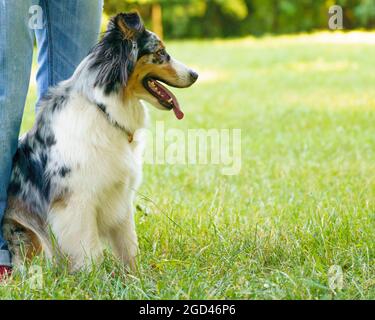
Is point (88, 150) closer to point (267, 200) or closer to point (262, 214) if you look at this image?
point (262, 214)

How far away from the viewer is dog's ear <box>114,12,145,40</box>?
2898 millimetres

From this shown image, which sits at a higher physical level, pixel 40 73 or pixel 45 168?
pixel 40 73

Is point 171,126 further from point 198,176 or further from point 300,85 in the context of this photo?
point 300,85

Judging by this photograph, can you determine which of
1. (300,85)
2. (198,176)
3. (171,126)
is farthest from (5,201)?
(300,85)

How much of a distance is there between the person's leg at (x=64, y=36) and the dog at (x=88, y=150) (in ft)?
0.96

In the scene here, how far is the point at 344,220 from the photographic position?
137 inches

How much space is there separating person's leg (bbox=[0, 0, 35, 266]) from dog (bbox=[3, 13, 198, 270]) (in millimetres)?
61

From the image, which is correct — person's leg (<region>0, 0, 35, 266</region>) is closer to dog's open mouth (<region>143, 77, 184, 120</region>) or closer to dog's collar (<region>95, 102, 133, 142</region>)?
dog's collar (<region>95, 102, 133, 142</region>)

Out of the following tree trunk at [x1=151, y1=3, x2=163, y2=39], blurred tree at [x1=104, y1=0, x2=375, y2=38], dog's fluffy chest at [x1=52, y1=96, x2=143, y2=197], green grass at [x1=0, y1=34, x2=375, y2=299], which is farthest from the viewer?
blurred tree at [x1=104, y1=0, x2=375, y2=38]

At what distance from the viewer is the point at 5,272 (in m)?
2.98

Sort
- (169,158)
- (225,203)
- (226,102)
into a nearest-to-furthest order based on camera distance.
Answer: (225,203)
(169,158)
(226,102)

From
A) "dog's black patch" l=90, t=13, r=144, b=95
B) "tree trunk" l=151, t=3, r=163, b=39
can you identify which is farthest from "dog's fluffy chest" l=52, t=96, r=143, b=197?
"tree trunk" l=151, t=3, r=163, b=39

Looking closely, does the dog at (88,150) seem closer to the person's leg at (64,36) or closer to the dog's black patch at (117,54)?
the dog's black patch at (117,54)
